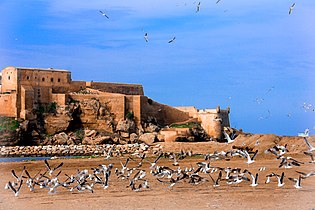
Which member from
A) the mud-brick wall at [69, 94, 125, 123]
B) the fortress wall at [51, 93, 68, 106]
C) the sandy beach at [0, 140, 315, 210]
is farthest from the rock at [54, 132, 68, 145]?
the sandy beach at [0, 140, 315, 210]

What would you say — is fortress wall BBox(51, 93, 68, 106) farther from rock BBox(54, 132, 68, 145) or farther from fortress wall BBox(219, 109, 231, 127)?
fortress wall BBox(219, 109, 231, 127)

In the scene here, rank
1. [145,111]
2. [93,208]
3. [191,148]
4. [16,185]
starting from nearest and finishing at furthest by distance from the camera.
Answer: [93,208], [16,185], [191,148], [145,111]

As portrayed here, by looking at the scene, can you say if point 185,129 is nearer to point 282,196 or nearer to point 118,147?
point 118,147

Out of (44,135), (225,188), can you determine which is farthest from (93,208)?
(44,135)

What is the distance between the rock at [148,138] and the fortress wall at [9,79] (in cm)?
1086

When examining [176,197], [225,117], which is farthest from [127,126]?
[176,197]

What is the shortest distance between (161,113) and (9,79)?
1360 cm

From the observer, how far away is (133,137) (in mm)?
49500

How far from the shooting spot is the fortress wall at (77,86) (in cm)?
5425

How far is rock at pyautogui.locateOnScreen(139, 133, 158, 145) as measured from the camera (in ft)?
156

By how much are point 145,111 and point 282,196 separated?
129 ft

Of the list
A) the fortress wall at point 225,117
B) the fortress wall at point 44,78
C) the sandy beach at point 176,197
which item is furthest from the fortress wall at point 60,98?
the sandy beach at point 176,197

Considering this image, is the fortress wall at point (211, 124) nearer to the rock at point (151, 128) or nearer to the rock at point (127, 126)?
the rock at point (151, 128)

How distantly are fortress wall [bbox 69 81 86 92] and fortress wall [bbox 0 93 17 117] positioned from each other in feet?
19.5
